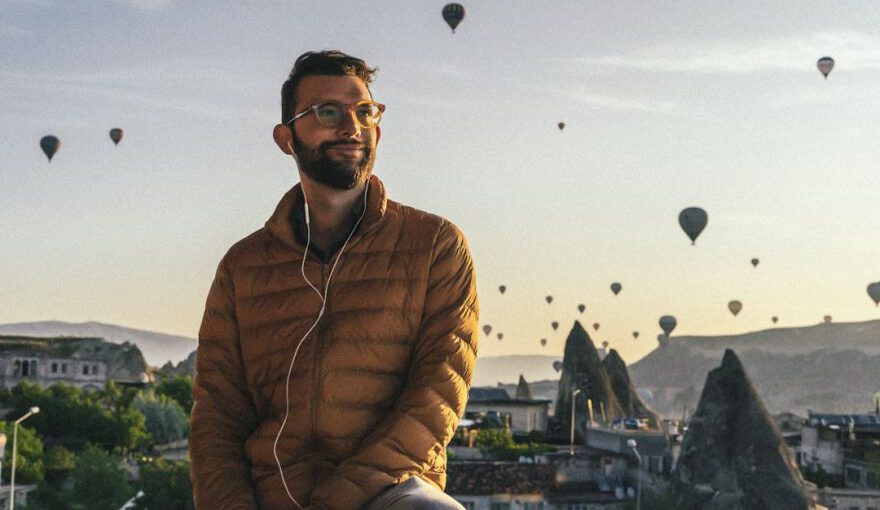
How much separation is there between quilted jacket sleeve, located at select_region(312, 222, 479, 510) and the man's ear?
2.46 ft

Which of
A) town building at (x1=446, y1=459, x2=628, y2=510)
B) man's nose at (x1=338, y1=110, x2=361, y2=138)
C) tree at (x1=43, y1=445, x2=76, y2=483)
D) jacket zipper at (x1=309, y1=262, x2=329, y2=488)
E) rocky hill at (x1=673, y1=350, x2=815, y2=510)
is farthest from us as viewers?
rocky hill at (x1=673, y1=350, x2=815, y2=510)

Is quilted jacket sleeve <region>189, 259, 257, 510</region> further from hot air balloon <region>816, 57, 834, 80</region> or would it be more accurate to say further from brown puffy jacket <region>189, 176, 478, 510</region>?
hot air balloon <region>816, 57, 834, 80</region>

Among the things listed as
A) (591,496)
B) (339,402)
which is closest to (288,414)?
(339,402)

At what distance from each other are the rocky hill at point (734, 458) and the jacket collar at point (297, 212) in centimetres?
9923

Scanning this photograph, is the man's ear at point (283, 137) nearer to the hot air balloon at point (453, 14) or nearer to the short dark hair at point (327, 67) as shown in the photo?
the short dark hair at point (327, 67)

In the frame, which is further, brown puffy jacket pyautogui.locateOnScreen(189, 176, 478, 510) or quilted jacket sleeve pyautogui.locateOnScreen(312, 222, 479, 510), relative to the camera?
brown puffy jacket pyautogui.locateOnScreen(189, 176, 478, 510)

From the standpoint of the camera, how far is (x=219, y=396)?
22.6 feet

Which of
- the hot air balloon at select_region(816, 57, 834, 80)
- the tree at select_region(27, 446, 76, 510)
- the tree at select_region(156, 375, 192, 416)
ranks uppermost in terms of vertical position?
the hot air balloon at select_region(816, 57, 834, 80)

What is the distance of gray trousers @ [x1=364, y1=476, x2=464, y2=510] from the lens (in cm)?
585

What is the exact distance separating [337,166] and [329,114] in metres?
0.22

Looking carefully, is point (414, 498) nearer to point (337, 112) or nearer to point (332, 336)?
point (332, 336)

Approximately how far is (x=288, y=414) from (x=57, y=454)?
10280 centimetres

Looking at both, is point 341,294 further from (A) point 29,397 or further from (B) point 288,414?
(A) point 29,397

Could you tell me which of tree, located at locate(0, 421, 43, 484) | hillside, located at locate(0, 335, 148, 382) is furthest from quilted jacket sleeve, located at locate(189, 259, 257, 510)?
hillside, located at locate(0, 335, 148, 382)
